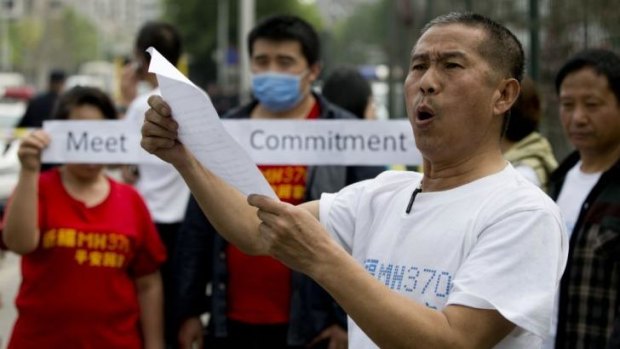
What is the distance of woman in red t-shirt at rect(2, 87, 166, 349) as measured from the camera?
171 inches

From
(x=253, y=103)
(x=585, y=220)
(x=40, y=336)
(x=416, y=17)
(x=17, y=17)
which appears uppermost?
(x=17, y=17)

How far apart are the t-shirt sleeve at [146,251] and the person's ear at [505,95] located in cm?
228

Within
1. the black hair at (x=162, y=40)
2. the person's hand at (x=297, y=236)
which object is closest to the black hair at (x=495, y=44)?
the person's hand at (x=297, y=236)

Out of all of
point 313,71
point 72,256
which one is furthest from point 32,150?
point 313,71

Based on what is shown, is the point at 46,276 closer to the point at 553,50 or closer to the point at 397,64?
the point at 553,50

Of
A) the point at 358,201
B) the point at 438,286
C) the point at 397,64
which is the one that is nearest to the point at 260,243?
the point at 358,201

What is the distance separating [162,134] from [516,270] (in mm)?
933

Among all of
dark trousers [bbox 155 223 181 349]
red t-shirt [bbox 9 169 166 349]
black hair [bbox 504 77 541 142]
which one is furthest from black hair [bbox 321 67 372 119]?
red t-shirt [bbox 9 169 166 349]

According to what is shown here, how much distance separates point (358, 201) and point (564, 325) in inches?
62.0

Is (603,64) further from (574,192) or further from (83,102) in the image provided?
(83,102)

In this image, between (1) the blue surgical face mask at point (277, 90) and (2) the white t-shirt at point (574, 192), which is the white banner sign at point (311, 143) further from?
(2) the white t-shirt at point (574, 192)

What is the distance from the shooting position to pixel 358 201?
2869mm

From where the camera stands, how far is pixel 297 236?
7.61 feet

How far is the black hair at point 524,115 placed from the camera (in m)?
4.80
